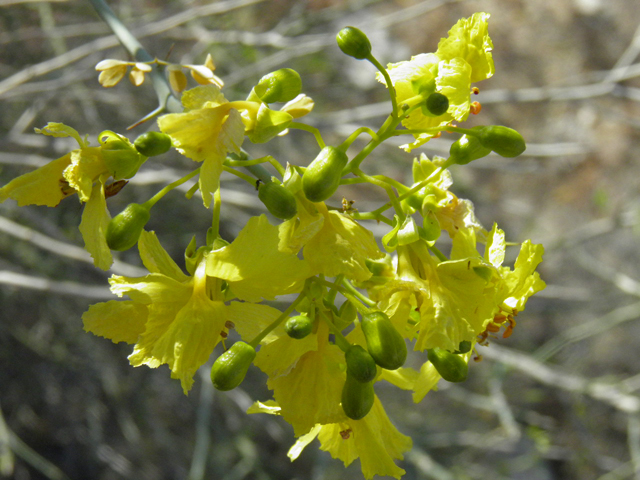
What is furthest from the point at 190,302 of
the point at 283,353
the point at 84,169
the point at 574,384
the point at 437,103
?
the point at 574,384

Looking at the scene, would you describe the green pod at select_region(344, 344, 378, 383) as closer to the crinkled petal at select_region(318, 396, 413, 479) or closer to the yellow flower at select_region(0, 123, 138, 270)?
the crinkled petal at select_region(318, 396, 413, 479)

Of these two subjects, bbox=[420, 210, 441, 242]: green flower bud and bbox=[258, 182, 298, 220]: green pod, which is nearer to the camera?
bbox=[258, 182, 298, 220]: green pod

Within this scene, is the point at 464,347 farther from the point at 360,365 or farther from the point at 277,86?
the point at 277,86

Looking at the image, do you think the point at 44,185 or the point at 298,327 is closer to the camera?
the point at 298,327

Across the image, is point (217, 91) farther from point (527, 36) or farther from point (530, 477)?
point (527, 36)

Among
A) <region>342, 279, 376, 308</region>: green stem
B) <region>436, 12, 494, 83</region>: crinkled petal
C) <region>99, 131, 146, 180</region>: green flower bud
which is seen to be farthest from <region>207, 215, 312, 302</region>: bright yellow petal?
<region>436, 12, 494, 83</region>: crinkled petal

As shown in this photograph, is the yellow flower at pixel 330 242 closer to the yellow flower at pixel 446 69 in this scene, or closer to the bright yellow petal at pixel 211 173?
the bright yellow petal at pixel 211 173

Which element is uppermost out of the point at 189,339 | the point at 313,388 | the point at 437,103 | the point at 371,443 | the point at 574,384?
the point at 437,103
